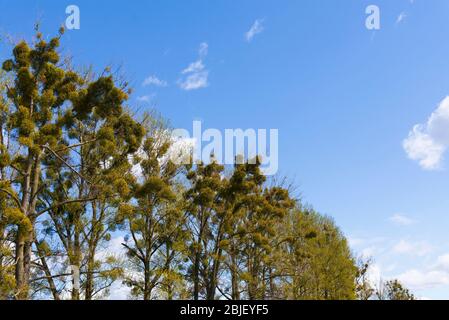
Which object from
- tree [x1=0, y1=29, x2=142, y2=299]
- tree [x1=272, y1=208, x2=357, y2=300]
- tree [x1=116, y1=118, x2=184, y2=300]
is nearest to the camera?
tree [x1=0, y1=29, x2=142, y2=299]

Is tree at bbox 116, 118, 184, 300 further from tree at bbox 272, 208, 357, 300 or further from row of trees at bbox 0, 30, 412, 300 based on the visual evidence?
tree at bbox 272, 208, 357, 300

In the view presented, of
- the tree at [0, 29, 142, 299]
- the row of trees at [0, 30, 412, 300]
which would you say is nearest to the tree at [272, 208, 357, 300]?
the row of trees at [0, 30, 412, 300]

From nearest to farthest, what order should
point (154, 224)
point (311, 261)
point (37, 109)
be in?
point (37, 109)
point (154, 224)
point (311, 261)

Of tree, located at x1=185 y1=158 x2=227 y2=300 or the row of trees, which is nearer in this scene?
the row of trees

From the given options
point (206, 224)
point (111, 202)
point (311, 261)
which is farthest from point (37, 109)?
point (311, 261)

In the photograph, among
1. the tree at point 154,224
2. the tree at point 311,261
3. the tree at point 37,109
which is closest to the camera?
the tree at point 37,109

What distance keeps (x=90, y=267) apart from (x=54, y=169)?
484 centimetres

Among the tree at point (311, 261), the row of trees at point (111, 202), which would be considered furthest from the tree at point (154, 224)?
the tree at point (311, 261)

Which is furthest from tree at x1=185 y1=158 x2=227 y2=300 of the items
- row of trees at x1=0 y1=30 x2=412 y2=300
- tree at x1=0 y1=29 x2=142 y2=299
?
tree at x1=0 y1=29 x2=142 y2=299

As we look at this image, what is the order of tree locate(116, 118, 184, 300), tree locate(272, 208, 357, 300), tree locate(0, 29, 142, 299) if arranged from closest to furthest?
tree locate(0, 29, 142, 299), tree locate(116, 118, 184, 300), tree locate(272, 208, 357, 300)

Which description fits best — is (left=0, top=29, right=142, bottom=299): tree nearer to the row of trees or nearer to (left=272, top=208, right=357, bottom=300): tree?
the row of trees

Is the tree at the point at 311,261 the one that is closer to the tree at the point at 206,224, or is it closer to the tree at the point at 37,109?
the tree at the point at 206,224

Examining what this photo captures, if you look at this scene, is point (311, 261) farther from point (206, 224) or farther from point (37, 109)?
point (37, 109)
